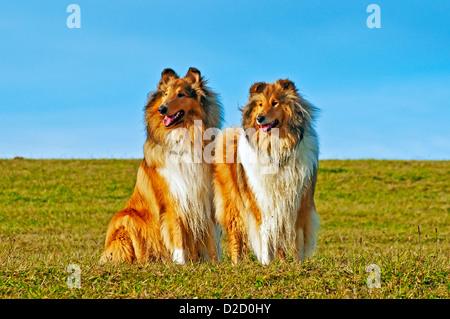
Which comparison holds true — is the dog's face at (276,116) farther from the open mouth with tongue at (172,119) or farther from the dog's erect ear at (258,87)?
the open mouth with tongue at (172,119)

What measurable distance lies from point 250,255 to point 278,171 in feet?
5.75

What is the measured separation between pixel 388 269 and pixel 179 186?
2755mm

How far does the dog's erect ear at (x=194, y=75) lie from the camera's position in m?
6.56

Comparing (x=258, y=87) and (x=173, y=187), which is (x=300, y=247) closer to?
(x=173, y=187)

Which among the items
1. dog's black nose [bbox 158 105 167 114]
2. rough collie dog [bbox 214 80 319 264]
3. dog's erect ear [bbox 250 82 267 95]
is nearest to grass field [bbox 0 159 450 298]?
rough collie dog [bbox 214 80 319 264]

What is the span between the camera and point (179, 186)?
639 cm

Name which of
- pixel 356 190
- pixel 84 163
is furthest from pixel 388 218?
pixel 84 163

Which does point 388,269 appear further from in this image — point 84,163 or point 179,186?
point 84,163

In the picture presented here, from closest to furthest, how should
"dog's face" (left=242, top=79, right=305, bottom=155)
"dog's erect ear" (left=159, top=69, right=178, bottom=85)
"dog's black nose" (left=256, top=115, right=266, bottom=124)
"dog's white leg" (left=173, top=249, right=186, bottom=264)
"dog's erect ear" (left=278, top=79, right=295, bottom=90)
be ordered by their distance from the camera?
"dog's black nose" (left=256, top=115, right=266, bottom=124), "dog's face" (left=242, top=79, right=305, bottom=155), "dog's white leg" (left=173, top=249, right=186, bottom=264), "dog's erect ear" (left=278, top=79, right=295, bottom=90), "dog's erect ear" (left=159, top=69, right=178, bottom=85)

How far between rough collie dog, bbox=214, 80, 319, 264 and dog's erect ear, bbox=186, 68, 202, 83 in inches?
28.7

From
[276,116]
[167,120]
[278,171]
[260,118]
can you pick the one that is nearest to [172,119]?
[167,120]

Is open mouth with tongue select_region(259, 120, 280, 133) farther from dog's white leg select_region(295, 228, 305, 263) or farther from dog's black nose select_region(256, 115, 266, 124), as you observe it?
dog's white leg select_region(295, 228, 305, 263)

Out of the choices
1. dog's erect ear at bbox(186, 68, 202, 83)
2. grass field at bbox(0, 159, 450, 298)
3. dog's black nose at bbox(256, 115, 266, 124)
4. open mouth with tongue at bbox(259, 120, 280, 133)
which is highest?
dog's erect ear at bbox(186, 68, 202, 83)

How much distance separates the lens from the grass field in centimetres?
529
